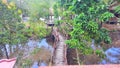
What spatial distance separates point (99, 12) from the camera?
12.6m

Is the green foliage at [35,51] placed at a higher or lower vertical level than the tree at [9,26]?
lower

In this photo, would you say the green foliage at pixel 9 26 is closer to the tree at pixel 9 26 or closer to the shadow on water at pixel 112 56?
the tree at pixel 9 26

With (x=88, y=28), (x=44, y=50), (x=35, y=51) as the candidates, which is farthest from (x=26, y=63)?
(x=88, y=28)

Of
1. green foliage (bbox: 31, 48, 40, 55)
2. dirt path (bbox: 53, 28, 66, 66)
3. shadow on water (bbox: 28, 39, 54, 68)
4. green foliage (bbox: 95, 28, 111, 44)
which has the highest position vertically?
green foliage (bbox: 95, 28, 111, 44)

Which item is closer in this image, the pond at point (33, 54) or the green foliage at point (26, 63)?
the green foliage at point (26, 63)

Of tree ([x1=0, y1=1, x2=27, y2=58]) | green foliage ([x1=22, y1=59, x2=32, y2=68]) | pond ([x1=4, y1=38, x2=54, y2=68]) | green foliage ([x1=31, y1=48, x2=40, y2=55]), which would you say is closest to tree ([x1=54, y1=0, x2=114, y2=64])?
pond ([x1=4, y1=38, x2=54, y2=68])

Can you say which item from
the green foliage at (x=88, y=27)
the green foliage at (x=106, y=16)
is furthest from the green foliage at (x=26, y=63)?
the green foliage at (x=106, y=16)

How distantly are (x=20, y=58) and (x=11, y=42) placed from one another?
153cm

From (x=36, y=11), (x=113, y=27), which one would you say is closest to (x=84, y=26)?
(x=36, y=11)

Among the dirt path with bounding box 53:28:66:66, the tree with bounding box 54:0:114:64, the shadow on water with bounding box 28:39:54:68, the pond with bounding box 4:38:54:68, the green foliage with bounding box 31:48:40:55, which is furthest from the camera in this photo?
the green foliage with bounding box 31:48:40:55

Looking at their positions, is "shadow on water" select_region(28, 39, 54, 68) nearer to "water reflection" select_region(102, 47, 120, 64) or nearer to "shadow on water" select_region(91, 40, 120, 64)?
"shadow on water" select_region(91, 40, 120, 64)

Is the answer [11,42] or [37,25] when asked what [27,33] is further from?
[11,42]

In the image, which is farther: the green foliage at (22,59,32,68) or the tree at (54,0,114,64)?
the green foliage at (22,59,32,68)

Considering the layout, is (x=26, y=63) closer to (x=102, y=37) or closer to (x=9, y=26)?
(x=9, y=26)
